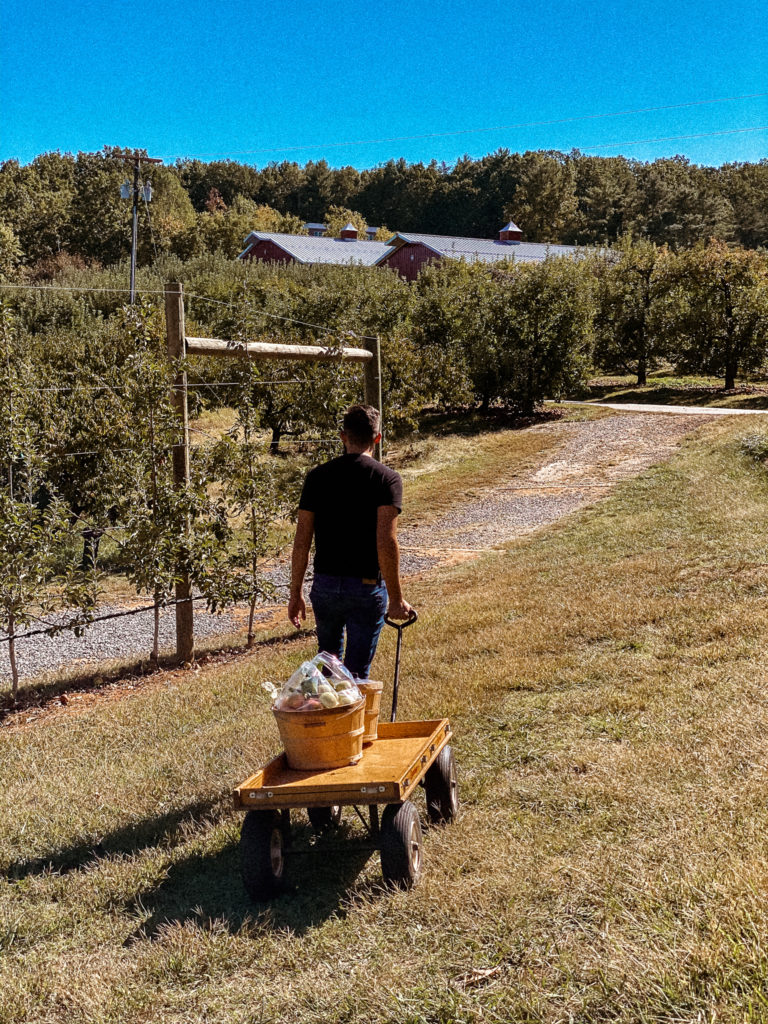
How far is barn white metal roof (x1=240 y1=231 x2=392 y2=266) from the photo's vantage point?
54062mm

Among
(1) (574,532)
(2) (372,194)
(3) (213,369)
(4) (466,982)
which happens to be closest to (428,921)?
(4) (466,982)

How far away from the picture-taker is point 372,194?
322 feet

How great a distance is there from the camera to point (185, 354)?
27.5 ft

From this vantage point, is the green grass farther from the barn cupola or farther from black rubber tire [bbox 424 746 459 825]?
the barn cupola

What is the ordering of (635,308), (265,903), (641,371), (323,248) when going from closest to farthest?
(265,903)
(635,308)
(641,371)
(323,248)

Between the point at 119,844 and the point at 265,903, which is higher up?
the point at 265,903

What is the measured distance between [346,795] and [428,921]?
560 mm

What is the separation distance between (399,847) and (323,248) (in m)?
56.2

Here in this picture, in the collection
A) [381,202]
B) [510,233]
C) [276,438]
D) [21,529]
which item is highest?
[381,202]

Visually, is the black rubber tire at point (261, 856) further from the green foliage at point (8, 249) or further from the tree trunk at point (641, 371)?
the green foliage at point (8, 249)

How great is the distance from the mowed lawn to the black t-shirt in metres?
1.32

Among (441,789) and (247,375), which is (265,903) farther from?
(247,375)

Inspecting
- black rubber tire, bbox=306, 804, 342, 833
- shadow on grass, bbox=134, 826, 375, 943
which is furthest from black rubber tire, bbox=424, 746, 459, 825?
black rubber tire, bbox=306, 804, 342, 833

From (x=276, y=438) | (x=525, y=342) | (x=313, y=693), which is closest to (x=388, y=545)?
(x=313, y=693)
